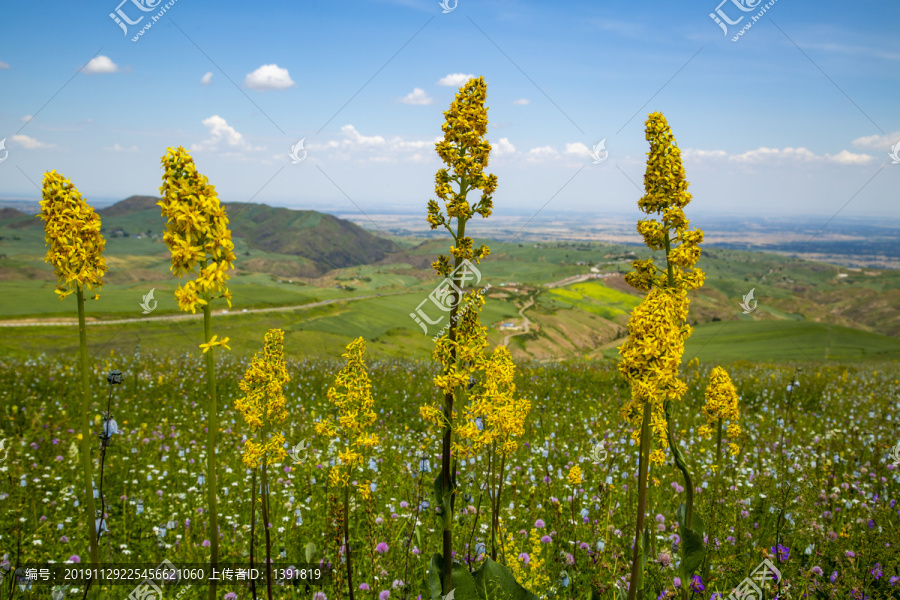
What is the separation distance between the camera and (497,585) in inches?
123

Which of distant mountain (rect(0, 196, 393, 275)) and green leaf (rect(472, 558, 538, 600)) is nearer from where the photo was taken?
green leaf (rect(472, 558, 538, 600))

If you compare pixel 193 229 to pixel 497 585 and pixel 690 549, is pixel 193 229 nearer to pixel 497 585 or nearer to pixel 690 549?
pixel 497 585

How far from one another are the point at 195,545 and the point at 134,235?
452 feet

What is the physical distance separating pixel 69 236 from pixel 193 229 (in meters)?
1.39

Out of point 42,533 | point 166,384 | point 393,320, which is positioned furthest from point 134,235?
point 42,533

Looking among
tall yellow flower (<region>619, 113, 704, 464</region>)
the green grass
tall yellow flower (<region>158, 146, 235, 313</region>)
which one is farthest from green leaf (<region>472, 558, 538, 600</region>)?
the green grass

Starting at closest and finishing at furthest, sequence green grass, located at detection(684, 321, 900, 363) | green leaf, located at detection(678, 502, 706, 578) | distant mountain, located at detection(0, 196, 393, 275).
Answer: green leaf, located at detection(678, 502, 706, 578) < green grass, located at detection(684, 321, 900, 363) < distant mountain, located at detection(0, 196, 393, 275)

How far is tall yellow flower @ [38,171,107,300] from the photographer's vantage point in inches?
123

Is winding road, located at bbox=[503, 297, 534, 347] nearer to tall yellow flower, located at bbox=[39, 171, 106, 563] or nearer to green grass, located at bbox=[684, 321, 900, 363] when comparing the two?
green grass, located at bbox=[684, 321, 900, 363]

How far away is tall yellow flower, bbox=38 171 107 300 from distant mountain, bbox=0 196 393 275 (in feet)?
447

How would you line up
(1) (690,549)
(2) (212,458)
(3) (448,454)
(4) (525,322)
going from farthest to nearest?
(4) (525,322), (3) (448,454), (1) (690,549), (2) (212,458)

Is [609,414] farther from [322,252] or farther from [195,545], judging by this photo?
[322,252]

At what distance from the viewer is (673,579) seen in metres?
4.79

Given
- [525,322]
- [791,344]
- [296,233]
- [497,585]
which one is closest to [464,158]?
[497,585]
